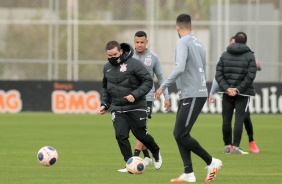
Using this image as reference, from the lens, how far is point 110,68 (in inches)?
573

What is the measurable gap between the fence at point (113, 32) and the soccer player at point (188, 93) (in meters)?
23.6

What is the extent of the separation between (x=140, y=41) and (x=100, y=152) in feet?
12.2

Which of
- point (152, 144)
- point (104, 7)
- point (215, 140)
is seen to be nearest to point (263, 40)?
point (104, 7)

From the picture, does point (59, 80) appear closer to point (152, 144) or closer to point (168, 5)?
point (168, 5)

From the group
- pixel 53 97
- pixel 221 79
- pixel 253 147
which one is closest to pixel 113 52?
pixel 221 79

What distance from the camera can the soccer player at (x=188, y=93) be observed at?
13.2 m

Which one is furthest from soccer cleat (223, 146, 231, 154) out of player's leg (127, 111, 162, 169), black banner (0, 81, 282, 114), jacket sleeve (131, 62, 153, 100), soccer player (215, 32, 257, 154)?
black banner (0, 81, 282, 114)

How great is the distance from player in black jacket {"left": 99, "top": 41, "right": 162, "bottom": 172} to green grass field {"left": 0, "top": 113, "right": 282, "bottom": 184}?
67cm

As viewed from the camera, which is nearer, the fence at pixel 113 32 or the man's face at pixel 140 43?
the man's face at pixel 140 43

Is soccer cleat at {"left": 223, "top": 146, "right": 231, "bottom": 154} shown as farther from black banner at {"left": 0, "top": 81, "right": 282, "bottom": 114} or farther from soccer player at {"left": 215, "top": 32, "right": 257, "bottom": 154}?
black banner at {"left": 0, "top": 81, "right": 282, "bottom": 114}

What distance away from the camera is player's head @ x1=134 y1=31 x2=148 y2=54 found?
619 inches

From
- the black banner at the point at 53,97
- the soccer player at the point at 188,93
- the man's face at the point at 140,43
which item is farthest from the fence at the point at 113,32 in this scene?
the soccer player at the point at 188,93

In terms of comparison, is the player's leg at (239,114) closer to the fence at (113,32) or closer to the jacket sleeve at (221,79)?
the jacket sleeve at (221,79)

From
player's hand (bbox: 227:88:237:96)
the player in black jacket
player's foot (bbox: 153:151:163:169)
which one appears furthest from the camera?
player's hand (bbox: 227:88:237:96)
